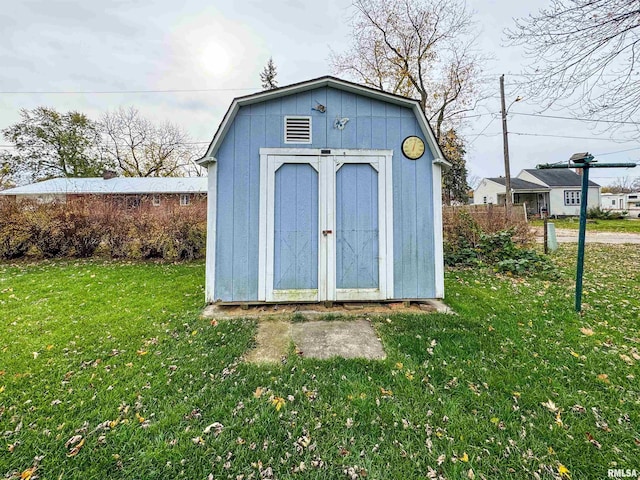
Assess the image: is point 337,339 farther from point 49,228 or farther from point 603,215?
point 603,215

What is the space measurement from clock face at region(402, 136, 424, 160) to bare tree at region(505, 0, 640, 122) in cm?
314

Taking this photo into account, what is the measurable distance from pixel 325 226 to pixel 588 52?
5.29 m

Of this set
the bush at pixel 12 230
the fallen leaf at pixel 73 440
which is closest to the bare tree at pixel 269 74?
the bush at pixel 12 230

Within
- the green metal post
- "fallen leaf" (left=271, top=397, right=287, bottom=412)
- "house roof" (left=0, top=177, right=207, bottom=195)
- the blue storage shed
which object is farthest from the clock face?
"house roof" (left=0, top=177, right=207, bottom=195)

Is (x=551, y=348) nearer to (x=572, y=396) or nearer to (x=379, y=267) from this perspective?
(x=572, y=396)

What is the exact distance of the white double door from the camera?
3740mm

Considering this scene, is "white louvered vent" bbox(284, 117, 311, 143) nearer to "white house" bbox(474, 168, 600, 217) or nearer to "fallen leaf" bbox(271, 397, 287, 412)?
"fallen leaf" bbox(271, 397, 287, 412)

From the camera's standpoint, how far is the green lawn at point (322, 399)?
59.6 inches

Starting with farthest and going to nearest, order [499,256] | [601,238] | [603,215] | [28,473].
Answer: [603,215] < [601,238] < [499,256] < [28,473]

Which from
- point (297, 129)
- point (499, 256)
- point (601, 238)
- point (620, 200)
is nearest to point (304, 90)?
point (297, 129)

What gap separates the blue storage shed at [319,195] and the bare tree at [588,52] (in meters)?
3.10

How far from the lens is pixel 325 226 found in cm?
375

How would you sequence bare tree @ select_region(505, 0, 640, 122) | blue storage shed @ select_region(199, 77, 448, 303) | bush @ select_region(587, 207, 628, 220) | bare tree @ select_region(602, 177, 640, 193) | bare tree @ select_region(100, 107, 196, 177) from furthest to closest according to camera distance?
bare tree @ select_region(602, 177, 640, 193), bare tree @ select_region(100, 107, 196, 177), bush @ select_region(587, 207, 628, 220), bare tree @ select_region(505, 0, 640, 122), blue storage shed @ select_region(199, 77, 448, 303)

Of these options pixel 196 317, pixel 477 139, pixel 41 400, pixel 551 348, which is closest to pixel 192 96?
pixel 477 139
